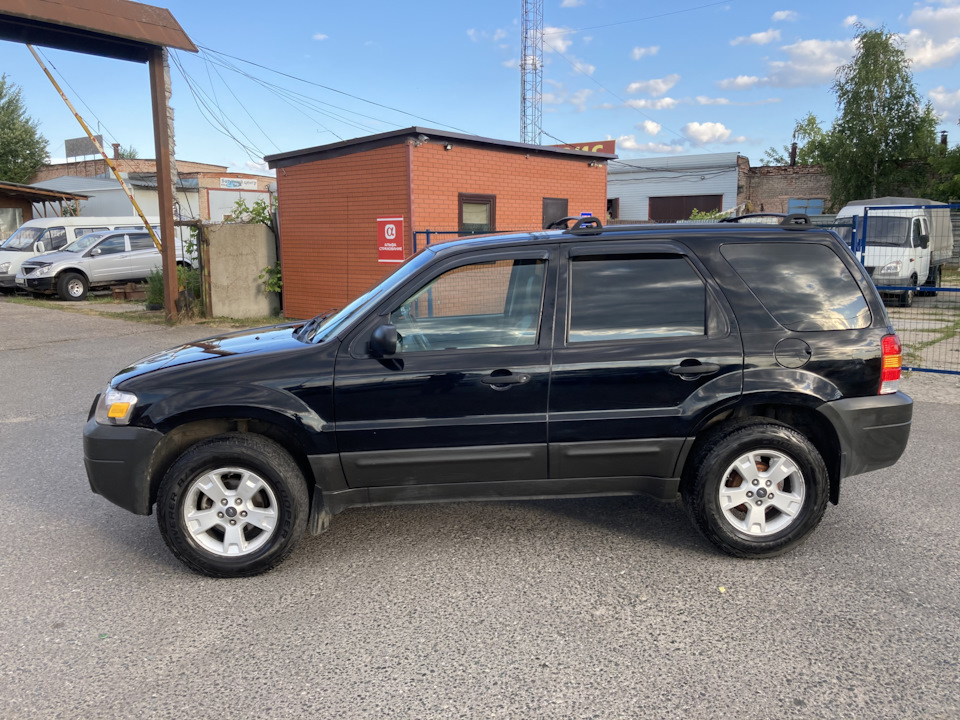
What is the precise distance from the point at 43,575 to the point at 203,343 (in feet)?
5.02

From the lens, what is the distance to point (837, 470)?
13.1ft

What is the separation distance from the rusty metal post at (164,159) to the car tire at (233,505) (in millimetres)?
11813

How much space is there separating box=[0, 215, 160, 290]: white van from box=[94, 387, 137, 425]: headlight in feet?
63.3

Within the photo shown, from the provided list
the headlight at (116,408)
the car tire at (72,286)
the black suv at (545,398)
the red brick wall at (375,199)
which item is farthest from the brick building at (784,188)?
the headlight at (116,408)

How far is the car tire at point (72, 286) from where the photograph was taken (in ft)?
63.1

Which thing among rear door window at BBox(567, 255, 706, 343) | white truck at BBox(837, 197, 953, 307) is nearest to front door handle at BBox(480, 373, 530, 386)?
rear door window at BBox(567, 255, 706, 343)

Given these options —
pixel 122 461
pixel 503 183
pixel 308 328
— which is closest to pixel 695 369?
pixel 308 328

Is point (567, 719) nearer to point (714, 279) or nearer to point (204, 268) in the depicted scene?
point (714, 279)

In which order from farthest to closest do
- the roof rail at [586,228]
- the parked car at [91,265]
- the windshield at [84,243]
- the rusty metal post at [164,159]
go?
the windshield at [84,243]
the parked car at [91,265]
the rusty metal post at [164,159]
the roof rail at [586,228]

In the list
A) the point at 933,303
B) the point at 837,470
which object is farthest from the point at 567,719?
the point at 933,303

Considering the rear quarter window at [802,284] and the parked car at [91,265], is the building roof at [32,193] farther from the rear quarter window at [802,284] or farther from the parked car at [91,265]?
the rear quarter window at [802,284]

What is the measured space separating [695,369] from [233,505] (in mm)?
2496

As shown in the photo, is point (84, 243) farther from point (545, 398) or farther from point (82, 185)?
point (545, 398)

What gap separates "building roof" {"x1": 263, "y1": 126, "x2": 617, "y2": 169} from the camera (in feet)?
39.6
